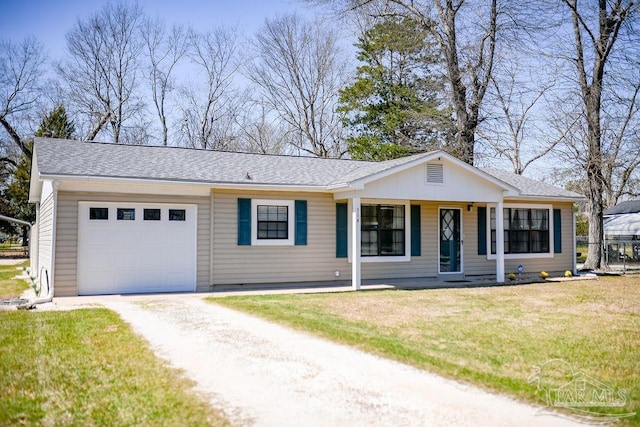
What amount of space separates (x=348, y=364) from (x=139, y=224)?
7962mm

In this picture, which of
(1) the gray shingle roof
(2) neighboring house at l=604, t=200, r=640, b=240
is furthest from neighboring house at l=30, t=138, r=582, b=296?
(2) neighboring house at l=604, t=200, r=640, b=240

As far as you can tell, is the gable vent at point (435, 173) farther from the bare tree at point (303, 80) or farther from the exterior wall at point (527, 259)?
the bare tree at point (303, 80)

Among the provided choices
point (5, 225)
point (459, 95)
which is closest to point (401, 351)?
point (459, 95)

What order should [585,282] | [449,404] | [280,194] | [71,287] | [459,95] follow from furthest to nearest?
[459,95], [585,282], [280,194], [71,287], [449,404]

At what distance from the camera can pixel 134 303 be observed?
10383mm

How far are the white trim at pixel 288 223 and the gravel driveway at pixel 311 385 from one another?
216 inches

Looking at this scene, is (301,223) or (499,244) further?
(499,244)

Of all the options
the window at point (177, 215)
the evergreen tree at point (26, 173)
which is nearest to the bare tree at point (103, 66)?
the evergreen tree at point (26, 173)

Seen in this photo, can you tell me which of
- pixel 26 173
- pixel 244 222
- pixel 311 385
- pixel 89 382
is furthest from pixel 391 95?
pixel 89 382

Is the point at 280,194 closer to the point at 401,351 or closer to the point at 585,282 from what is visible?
the point at 401,351

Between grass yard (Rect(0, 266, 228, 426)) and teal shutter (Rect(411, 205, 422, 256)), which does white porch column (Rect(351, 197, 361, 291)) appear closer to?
teal shutter (Rect(411, 205, 422, 256))

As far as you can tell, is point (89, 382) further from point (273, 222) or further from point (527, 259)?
point (527, 259)

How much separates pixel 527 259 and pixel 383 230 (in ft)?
17.6

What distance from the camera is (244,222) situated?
42.4ft
